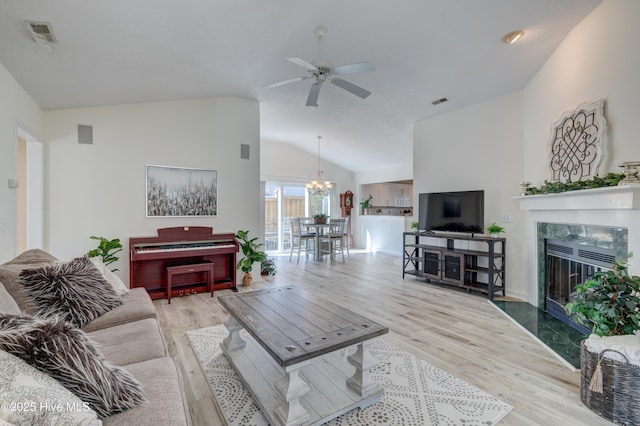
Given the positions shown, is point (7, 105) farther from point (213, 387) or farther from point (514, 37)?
point (514, 37)

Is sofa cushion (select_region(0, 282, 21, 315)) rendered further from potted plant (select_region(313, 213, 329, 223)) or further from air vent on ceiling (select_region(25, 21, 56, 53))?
potted plant (select_region(313, 213, 329, 223))

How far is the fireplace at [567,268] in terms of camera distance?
9.12 feet

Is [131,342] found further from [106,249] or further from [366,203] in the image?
[366,203]

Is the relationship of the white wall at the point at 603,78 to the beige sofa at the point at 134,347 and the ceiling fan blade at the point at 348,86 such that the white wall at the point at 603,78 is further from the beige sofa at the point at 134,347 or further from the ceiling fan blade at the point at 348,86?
the beige sofa at the point at 134,347

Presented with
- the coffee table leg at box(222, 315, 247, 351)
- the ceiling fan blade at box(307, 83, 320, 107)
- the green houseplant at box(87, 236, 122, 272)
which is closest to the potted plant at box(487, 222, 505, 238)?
the ceiling fan blade at box(307, 83, 320, 107)

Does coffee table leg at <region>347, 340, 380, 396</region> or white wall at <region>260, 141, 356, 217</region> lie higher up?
white wall at <region>260, 141, 356, 217</region>

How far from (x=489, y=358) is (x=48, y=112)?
561 centimetres

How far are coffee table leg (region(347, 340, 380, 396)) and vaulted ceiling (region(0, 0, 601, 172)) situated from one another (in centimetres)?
279

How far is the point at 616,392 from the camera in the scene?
5.87 ft

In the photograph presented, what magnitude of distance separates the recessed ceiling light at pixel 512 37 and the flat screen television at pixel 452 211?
197 centimetres

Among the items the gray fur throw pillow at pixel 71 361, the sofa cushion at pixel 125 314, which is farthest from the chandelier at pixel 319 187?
the gray fur throw pillow at pixel 71 361

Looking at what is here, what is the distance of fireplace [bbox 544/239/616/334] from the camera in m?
2.78

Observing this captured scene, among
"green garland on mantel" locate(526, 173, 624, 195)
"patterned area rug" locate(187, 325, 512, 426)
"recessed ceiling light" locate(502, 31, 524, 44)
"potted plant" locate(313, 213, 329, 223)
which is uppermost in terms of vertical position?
"recessed ceiling light" locate(502, 31, 524, 44)

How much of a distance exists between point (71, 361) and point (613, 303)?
2.79m
